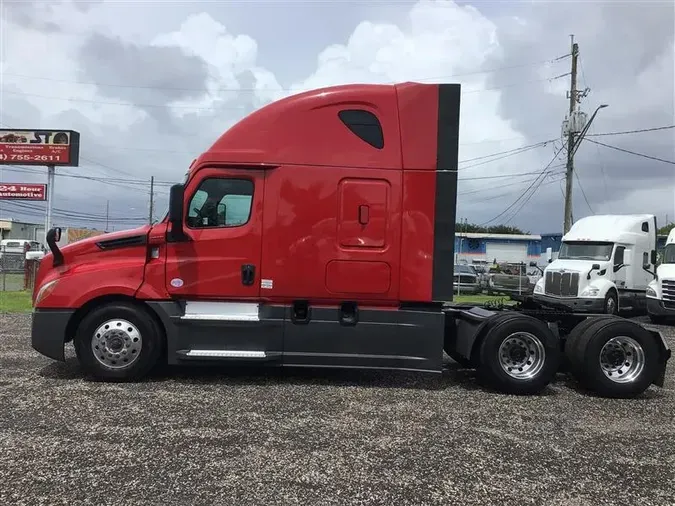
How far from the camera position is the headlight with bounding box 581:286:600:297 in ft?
55.2

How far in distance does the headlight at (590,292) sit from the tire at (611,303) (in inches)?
14.6

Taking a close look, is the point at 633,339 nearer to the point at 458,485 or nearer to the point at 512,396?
the point at 512,396

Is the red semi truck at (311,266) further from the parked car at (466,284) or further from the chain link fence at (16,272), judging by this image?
the parked car at (466,284)

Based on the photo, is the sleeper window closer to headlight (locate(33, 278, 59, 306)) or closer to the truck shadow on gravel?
the truck shadow on gravel

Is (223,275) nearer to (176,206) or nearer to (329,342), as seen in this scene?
(176,206)

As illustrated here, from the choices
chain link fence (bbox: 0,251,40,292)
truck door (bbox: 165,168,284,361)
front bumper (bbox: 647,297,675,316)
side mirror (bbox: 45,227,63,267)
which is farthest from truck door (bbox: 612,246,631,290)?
chain link fence (bbox: 0,251,40,292)

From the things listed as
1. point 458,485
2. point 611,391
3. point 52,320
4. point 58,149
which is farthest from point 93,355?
point 58,149

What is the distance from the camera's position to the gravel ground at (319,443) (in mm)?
3807

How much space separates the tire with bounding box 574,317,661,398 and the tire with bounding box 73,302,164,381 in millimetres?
5175

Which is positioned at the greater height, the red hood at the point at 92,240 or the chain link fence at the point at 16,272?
the red hood at the point at 92,240

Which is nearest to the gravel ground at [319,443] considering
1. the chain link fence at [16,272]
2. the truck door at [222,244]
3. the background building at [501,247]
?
the truck door at [222,244]

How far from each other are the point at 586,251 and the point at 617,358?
12313mm

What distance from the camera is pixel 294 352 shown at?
254 inches

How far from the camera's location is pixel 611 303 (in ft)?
56.0
